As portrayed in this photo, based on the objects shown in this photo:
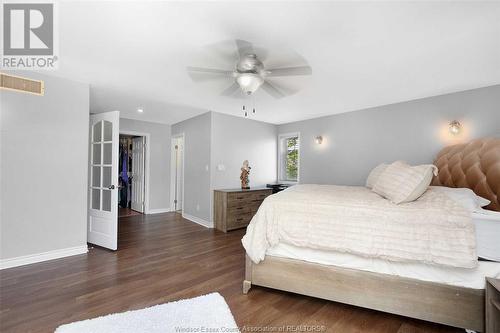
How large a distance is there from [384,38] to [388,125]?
2.35 metres

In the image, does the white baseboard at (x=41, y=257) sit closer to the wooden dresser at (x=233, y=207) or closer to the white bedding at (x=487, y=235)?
the wooden dresser at (x=233, y=207)

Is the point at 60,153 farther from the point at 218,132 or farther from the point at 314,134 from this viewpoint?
the point at 314,134

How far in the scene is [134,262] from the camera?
2.79m

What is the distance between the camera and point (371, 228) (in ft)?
5.65

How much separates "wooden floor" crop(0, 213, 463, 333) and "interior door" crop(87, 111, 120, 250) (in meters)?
0.28

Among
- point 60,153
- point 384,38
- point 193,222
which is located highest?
point 384,38

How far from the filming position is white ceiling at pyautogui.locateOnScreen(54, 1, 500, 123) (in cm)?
157

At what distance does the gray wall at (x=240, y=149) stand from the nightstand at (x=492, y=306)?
384 cm

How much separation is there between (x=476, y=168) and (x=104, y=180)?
15.5 feet

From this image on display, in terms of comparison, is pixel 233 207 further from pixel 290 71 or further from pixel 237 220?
pixel 290 71

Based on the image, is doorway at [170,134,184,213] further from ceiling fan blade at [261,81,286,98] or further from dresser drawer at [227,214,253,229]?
ceiling fan blade at [261,81,286,98]

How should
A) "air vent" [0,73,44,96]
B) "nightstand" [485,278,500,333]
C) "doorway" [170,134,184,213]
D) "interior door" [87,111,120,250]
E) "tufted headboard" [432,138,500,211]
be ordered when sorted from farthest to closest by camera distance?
"doorway" [170,134,184,213] < "interior door" [87,111,120,250] < "air vent" [0,73,44,96] < "tufted headboard" [432,138,500,211] < "nightstand" [485,278,500,333]

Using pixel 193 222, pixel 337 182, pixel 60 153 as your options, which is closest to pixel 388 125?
pixel 337 182

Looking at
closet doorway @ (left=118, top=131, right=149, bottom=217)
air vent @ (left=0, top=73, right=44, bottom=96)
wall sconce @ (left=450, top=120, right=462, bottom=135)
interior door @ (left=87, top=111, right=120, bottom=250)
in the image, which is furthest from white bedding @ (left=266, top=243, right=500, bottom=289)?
closet doorway @ (left=118, top=131, right=149, bottom=217)
